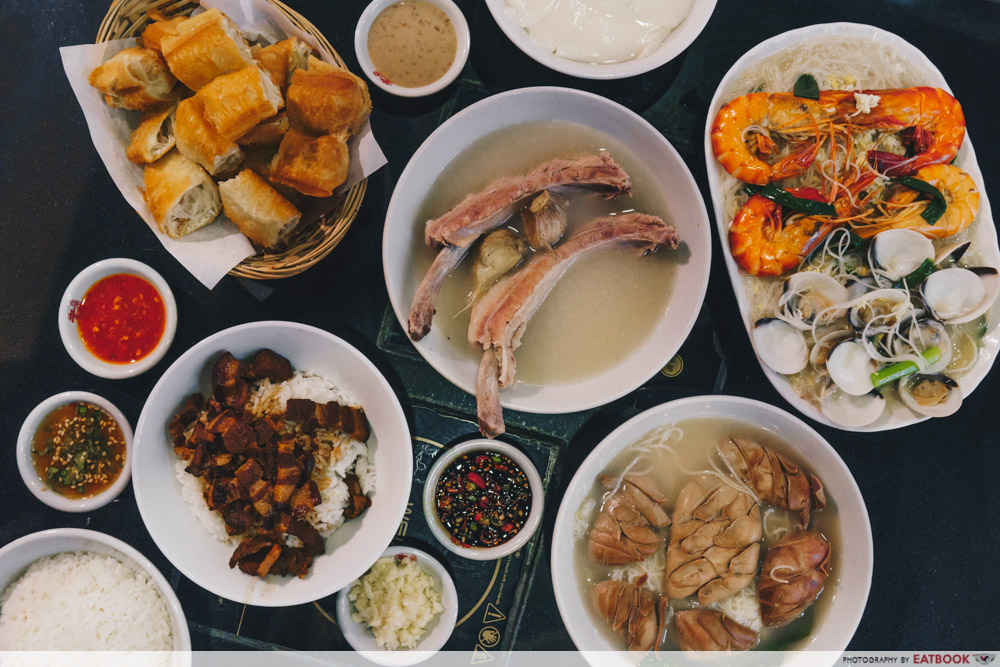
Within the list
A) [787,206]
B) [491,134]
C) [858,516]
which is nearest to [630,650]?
[858,516]

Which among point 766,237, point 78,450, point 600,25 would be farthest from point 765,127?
point 78,450

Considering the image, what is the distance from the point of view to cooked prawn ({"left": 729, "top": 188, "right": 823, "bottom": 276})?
7.52ft

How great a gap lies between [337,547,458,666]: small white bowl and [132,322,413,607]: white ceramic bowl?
149 mm

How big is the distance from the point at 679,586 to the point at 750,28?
7.14 feet

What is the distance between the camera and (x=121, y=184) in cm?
206

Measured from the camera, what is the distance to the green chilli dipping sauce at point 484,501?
2.38 m

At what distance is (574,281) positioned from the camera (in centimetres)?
239

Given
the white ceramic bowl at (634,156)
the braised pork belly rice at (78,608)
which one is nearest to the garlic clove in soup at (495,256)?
the white ceramic bowl at (634,156)

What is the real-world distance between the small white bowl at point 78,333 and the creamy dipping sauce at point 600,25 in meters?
1.59

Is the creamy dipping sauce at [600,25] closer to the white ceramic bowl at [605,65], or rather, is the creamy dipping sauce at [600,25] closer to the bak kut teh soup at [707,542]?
the white ceramic bowl at [605,65]

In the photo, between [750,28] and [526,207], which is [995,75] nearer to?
[750,28]

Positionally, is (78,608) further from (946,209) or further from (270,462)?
(946,209)

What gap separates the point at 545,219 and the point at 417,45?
2.58 ft

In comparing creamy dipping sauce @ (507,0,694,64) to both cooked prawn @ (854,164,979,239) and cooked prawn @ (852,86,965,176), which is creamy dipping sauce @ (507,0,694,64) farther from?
cooked prawn @ (854,164,979,239)
